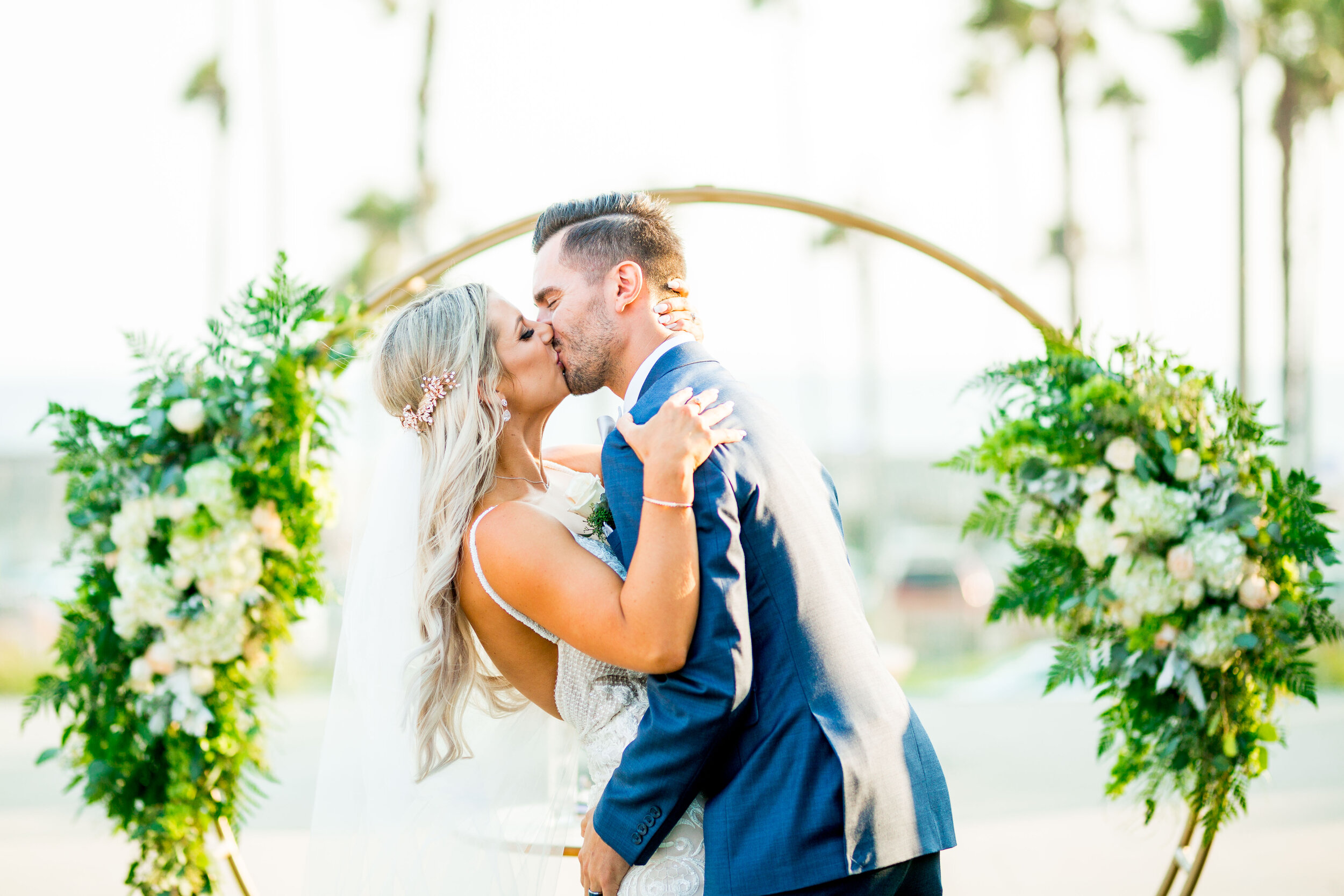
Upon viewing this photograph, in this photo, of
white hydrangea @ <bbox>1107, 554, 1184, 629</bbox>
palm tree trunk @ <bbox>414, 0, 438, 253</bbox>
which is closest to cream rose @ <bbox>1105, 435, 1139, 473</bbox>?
white hydrangea @ <bbox>1107, 554, 1184, 629</bbox>

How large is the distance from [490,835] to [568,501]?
39.3 inches

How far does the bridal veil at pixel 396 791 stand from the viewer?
9.77 ft

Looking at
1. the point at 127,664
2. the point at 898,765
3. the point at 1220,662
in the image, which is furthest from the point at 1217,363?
the point at 127,664

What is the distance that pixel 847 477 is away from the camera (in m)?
31.2

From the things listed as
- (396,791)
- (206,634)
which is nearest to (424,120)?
(206,634)

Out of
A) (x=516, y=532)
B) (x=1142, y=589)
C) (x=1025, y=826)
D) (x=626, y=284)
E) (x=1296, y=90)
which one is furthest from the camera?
(x=1296, y=90)

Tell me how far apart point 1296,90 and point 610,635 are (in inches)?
771

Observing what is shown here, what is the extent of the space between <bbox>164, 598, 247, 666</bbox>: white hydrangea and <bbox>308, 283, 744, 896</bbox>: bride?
351mm

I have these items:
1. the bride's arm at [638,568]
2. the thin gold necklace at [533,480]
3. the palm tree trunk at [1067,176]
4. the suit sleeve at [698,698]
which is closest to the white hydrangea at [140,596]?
the thin gold necklace at [533,480]

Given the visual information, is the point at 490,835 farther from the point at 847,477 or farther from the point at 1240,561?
the point at 847,477

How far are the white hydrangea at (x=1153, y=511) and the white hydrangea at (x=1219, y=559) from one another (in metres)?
0.08

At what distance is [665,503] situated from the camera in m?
2.30

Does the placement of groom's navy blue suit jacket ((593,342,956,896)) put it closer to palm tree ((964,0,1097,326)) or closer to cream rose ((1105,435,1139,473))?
cream rose ((1105,435,1139,473))

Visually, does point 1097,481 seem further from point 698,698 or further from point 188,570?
point 188,570
